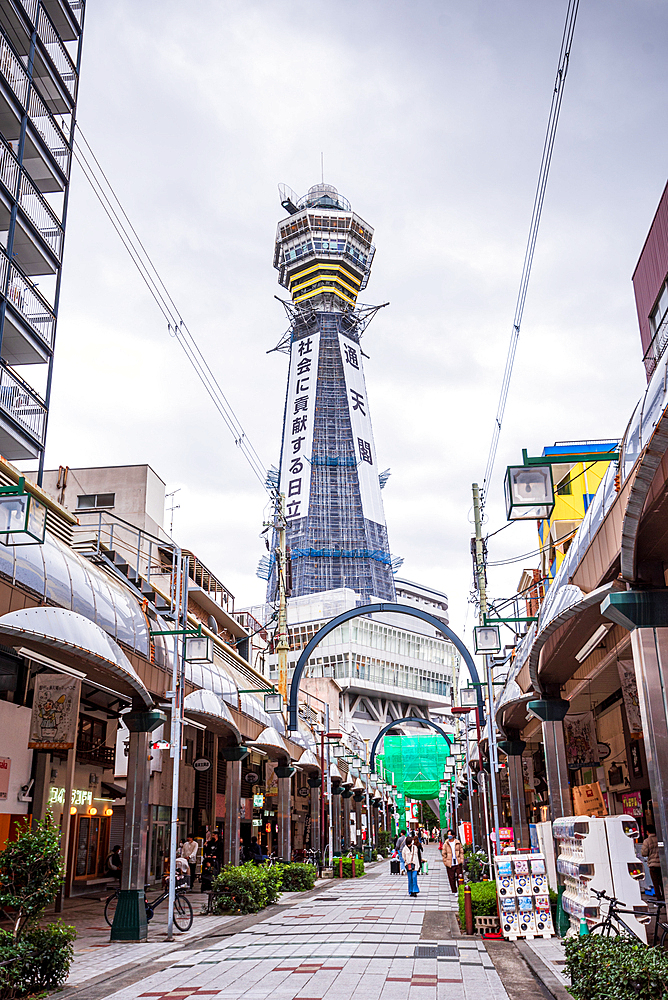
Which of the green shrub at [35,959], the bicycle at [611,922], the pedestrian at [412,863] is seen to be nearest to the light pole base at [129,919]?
the green shrub at [35,959]

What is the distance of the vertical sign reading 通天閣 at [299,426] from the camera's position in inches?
5458

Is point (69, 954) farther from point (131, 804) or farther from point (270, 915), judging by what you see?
point (270, 915)

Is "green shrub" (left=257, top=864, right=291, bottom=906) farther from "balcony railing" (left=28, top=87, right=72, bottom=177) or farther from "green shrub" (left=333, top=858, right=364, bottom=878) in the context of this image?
"balcony railing" (left=28, top=87, right=72, bottom=177)

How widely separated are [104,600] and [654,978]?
11.1 meters

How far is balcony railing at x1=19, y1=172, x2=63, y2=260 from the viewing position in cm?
3344

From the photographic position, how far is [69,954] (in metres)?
11.7

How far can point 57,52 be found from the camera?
1490 inches

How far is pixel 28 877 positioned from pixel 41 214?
3058 centimetres

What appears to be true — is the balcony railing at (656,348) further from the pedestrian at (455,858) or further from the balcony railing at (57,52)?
the balcony railing at (57,52)

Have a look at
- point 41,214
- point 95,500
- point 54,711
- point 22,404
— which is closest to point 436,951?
point 54,711

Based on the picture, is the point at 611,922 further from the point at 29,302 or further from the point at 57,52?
the point at 57,52

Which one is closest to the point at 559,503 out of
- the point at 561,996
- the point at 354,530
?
the point at 561,996

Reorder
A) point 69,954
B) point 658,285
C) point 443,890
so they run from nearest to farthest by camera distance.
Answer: point 69,954 < point 658,285 < point 443,890

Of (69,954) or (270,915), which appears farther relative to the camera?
(270,915)
